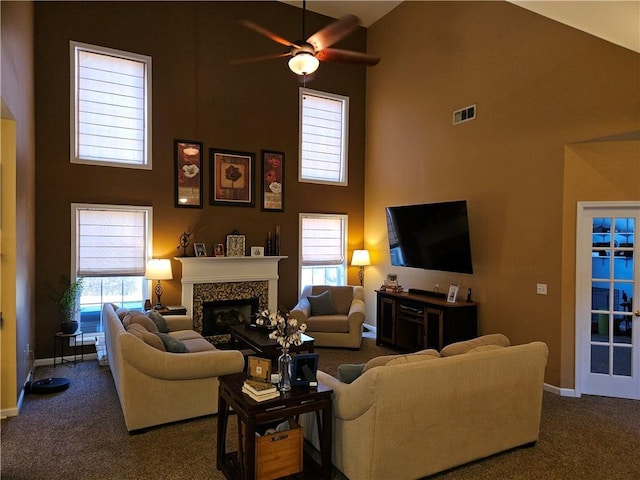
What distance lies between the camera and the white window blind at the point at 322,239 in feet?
24.9

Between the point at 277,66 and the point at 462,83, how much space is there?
317 cm

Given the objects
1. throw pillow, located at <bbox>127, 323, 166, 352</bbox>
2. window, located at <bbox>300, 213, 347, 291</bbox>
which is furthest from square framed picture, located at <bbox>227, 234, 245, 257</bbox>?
throw pillow, located at <bbox>127, 323, 166, 352</bbox>

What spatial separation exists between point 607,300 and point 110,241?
6.35 meters

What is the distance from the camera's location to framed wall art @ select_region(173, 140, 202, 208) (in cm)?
643

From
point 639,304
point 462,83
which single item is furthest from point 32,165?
point 639,304

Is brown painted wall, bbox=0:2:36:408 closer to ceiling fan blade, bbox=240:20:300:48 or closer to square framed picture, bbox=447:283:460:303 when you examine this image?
ceiling fan blade, bbox=240:20:300:48

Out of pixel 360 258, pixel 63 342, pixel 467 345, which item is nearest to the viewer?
pixel 467 345

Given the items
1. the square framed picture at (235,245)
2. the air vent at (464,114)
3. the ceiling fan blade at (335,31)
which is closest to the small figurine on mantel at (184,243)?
the square framed picture at (235,245)

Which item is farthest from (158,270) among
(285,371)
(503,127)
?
(503,127)

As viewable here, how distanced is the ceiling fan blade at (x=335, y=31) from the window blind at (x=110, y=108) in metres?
3.20

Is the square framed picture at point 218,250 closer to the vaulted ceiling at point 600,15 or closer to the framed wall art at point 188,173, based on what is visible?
the framed wall art at point 188,173

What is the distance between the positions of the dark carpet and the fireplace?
218 centimetres

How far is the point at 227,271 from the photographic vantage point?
21.9ft

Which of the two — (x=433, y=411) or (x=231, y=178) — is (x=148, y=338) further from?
(x=231, y=178)
